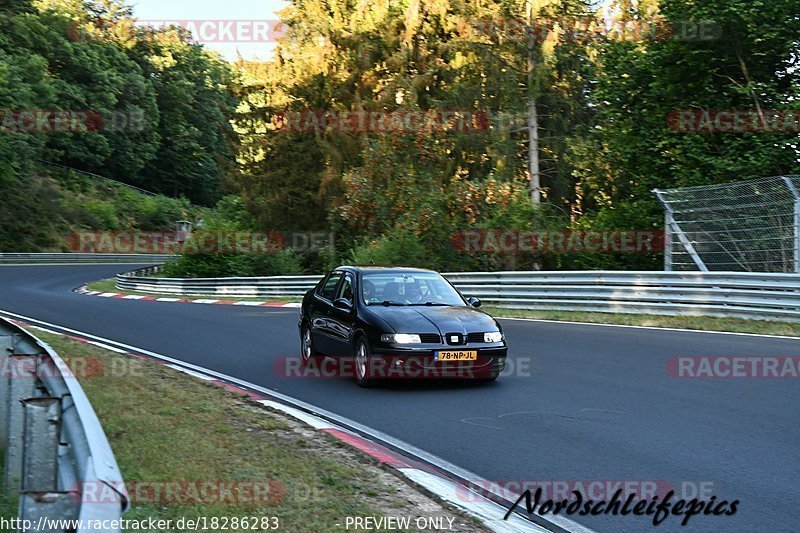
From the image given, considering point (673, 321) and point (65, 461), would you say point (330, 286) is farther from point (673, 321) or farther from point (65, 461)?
point (65, 461)

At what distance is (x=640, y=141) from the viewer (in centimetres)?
2806

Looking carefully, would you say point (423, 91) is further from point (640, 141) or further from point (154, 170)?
point (154, 170)

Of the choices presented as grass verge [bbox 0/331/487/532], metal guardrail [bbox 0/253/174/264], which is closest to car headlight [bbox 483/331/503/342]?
grass verge [bbox 0/331/487/532]

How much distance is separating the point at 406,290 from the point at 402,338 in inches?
59.3

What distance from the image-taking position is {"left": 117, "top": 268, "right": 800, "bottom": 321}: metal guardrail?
54.9 ft

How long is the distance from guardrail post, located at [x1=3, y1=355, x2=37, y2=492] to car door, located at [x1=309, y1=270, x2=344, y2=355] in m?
6.66

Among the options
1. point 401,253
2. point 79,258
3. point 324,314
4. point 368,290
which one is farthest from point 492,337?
point 79,258

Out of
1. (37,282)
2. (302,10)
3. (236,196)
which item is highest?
(302,10)

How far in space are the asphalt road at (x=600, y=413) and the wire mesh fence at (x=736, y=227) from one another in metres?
2.71

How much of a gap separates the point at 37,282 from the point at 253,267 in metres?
10.7

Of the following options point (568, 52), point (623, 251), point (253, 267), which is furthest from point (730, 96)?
point (253, 267)

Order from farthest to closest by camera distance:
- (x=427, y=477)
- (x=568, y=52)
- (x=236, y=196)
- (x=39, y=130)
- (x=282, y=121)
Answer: (x=39, y=130) < (x=236, y=196) < (x=282, y=121) < (x=568, y=52) < (x=427, y=477)

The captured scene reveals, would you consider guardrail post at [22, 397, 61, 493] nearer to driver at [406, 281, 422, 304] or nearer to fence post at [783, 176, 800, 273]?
driver at [406, 281, 422, 304]

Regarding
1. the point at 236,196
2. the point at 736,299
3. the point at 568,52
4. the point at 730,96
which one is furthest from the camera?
the point at 236,196
